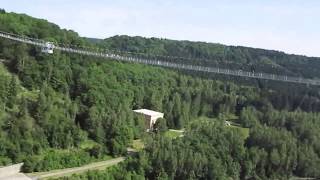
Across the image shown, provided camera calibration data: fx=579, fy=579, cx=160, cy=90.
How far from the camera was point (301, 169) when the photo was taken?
3800 cm

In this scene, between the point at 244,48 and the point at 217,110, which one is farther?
the point at 244,48

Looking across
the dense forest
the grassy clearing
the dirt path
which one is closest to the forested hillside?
the dense forest

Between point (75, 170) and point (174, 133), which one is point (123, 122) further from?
point (75, 170)

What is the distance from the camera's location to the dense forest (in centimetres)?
3033

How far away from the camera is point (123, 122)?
1404 inches

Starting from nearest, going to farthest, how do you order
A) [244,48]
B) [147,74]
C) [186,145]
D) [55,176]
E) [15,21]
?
[55,176] < [186,145] < [15,21] < [147,74] < [244,48]

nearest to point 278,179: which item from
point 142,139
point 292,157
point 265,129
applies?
point 292,157

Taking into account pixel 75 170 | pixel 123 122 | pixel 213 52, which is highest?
pixel 213 52

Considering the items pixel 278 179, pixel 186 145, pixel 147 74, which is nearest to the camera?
pixel 186 145

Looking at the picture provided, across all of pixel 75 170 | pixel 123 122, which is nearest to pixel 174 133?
pixel 123 122

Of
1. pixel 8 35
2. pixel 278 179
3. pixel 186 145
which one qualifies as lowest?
pixel 278 179

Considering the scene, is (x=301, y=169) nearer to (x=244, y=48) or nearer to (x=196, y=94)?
(x=196, y=94)

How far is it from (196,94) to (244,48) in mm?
29923

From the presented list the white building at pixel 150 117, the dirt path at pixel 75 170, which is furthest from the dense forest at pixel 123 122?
the white building at pixel 150 117
